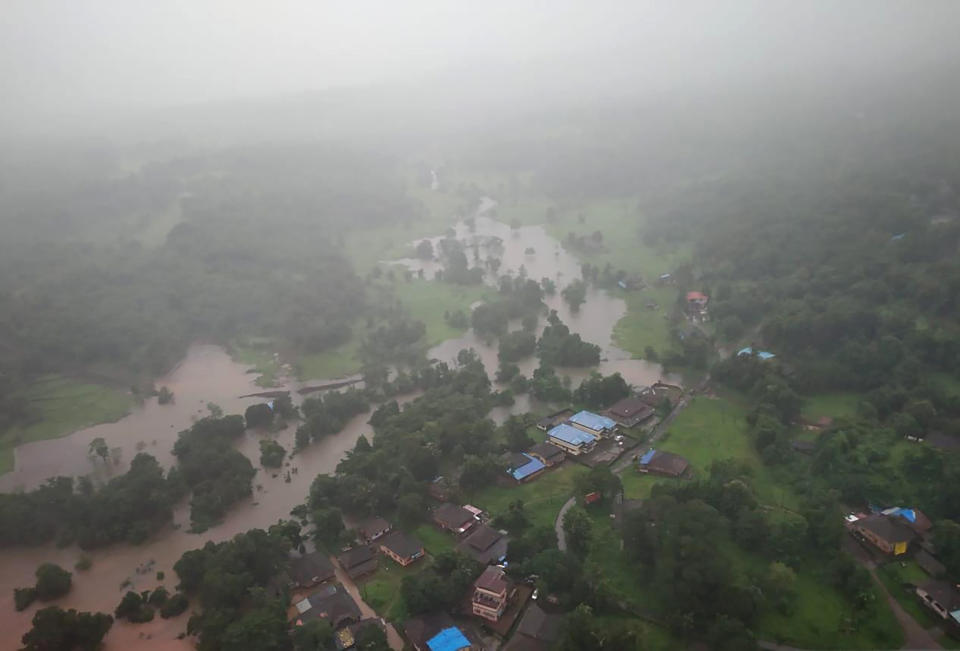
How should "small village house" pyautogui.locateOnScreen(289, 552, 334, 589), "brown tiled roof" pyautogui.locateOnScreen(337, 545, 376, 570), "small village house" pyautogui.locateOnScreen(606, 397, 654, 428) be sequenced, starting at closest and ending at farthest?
"small village house" pyautogui.locateOnScreen(289, 552, 334, 589) < "brown tiled roof" pyautogui.locateOnScreen(337, 545, 376, 570) < "small village house" pyautogui.locateOnScreen(606, 397, 654, 428)

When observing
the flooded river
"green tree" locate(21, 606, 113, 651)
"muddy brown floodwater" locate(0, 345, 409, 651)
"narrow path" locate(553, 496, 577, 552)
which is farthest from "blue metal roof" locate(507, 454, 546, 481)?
"green tree" locate(21, 606, 113, 651)

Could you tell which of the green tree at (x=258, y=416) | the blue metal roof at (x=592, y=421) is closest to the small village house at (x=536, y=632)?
the blue metal roof at (x=592, y=421)

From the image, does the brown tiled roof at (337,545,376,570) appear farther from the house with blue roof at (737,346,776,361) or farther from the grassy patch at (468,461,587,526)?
the house with blue roof at (737,346,776,361)

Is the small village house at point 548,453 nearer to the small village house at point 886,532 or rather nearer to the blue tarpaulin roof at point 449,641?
the blue tarpaulin roof at point 449,641

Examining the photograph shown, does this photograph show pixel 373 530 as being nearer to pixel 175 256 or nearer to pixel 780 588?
pixel 780 588

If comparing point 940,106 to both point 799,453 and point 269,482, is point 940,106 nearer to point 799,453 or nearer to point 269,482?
point 799,453

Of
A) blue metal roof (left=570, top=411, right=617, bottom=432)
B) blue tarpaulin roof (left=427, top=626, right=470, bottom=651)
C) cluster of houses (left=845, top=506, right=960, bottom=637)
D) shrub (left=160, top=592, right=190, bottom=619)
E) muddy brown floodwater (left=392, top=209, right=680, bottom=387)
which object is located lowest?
muddy brown floodwater (left=392, top=209, right=680, bottom=387)

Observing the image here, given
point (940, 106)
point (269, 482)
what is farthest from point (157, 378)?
point (940, 106)
